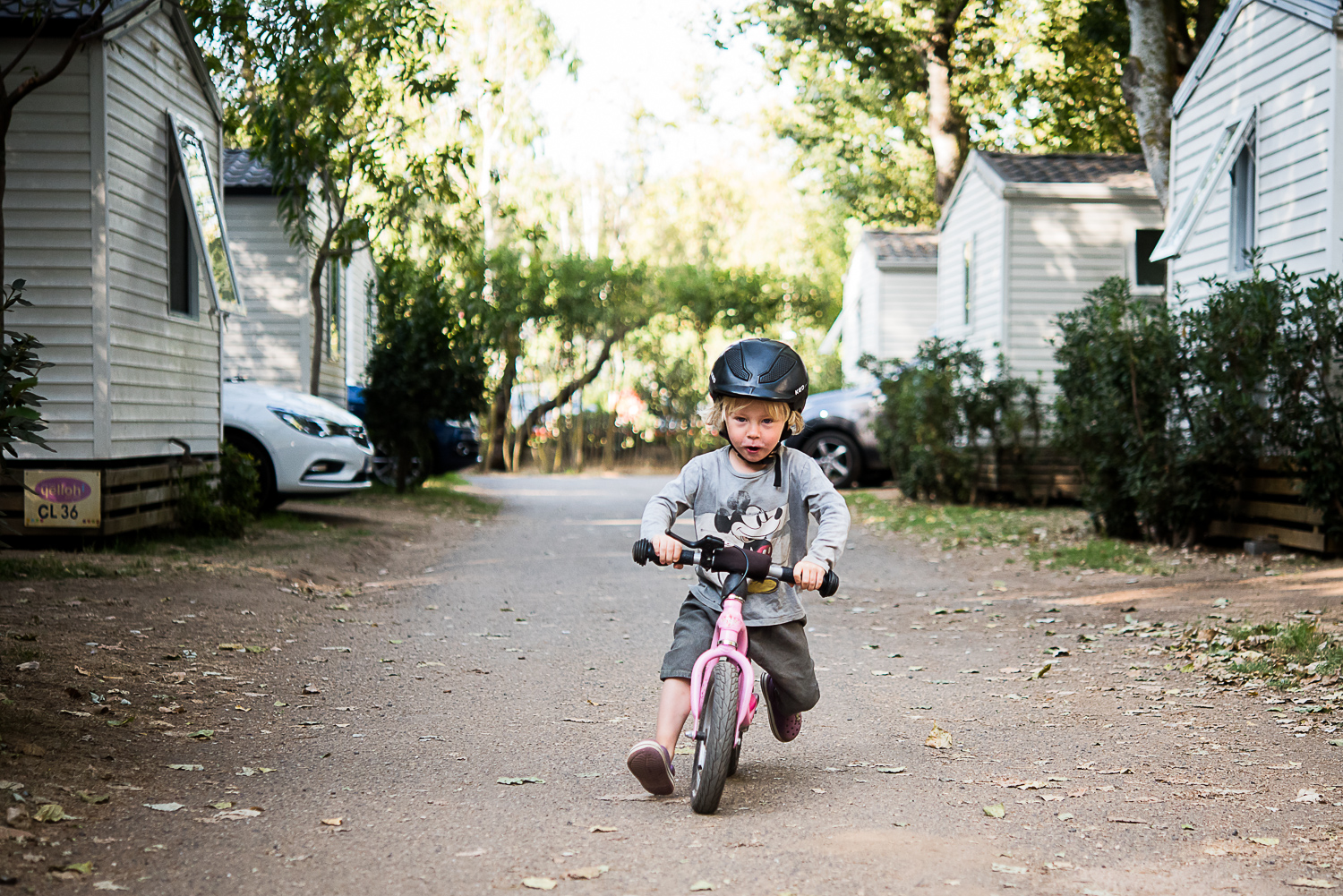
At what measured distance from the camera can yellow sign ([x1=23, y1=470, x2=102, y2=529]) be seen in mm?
9031

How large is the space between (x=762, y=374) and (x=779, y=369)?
0.06m

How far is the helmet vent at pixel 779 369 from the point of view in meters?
4.10

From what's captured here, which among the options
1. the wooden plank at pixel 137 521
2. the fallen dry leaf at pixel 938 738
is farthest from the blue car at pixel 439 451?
the fallen dry leaf at pixel 938 738

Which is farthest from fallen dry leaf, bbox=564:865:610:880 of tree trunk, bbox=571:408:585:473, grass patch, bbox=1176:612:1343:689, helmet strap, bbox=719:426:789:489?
tree trunk, bbox=571:408:585:473

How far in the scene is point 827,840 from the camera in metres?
3.70

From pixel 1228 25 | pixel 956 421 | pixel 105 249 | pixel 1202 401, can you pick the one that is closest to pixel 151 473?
pixel 105 249

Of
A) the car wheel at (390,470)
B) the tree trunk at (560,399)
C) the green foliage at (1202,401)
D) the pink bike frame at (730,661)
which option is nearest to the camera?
the pink bike frame at (730,661)

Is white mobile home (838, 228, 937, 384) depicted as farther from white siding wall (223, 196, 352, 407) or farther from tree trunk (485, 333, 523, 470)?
white siding wall (223, 196, 352, 407)

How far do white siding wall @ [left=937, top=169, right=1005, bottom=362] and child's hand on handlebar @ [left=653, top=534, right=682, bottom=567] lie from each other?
1499 cm

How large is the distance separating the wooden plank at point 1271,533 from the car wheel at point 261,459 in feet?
27.6

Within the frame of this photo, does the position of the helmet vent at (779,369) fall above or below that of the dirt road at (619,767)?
above

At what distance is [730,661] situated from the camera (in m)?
3.99

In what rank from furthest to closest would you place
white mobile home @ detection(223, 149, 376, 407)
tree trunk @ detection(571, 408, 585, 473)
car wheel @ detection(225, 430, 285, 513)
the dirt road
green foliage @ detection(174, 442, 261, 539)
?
1. tree trunk @ detection(571, 408, 585, 473)
2. white mobile home @ detection(223, 149, 376, 407)
3. car wheel @ detection(225, 430, 285, 513)
4. green foliage @ detection(174, 442, 261, 539)
5. the dirt road

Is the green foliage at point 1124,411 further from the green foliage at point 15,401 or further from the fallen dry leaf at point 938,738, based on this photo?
the green foliage at point 15,401
